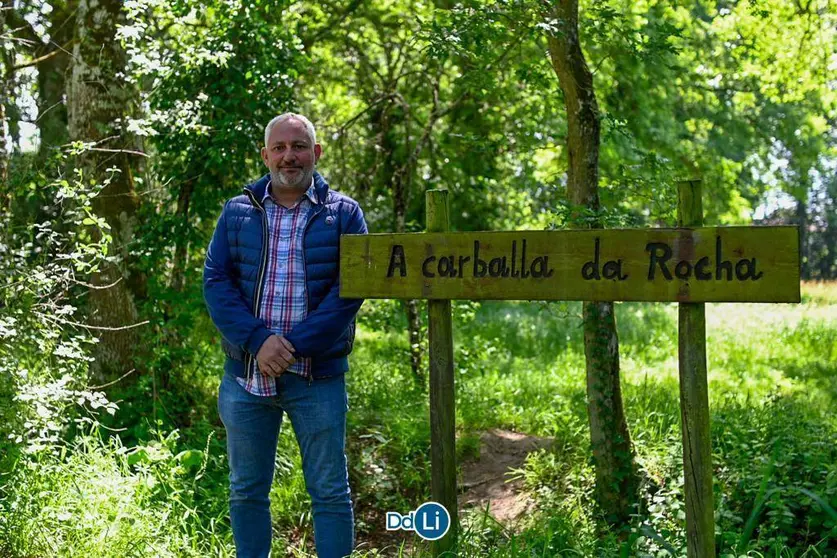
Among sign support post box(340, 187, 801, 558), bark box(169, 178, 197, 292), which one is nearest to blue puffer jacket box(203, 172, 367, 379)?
sign support post box(340, 187, 801, 558)

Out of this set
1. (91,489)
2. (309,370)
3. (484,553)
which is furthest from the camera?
(91,489)

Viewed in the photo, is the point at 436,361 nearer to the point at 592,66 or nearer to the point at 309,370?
the point at 309,370

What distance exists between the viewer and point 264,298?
3758mm

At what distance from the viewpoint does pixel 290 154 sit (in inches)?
148

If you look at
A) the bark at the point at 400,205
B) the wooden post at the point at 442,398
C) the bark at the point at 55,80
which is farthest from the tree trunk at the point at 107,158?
the wooden post at the point at 442,398

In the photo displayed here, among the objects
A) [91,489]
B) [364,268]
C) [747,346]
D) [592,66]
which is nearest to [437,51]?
[364,268]

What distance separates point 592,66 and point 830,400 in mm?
4713

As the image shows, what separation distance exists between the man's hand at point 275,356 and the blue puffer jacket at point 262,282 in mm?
35

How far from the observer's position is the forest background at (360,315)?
475 centimetres

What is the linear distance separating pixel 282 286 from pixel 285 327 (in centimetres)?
18

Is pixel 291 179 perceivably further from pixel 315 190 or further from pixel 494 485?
pixel 494 485

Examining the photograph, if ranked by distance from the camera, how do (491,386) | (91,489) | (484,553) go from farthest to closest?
1. (491,386)
2. (91,489)
3. (484,553)

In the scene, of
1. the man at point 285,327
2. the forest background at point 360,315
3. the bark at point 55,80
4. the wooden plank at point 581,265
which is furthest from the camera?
the bark at point 55,80

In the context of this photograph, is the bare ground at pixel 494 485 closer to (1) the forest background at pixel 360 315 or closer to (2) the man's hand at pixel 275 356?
(1) the forest background at pixel 360 315
